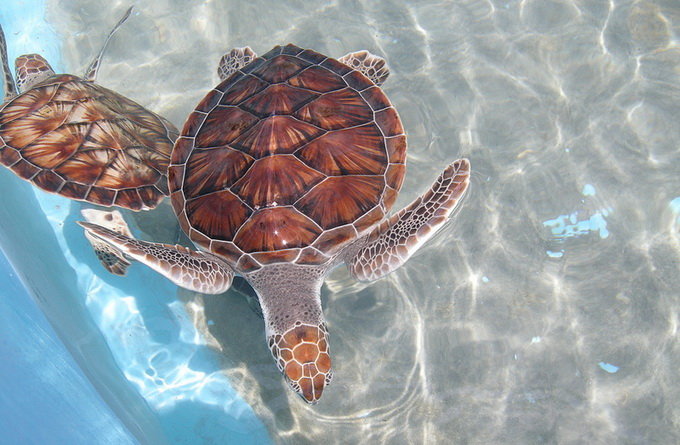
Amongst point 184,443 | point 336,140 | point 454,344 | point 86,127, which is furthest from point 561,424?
point 86,127

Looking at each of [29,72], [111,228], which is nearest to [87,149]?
[111,228]

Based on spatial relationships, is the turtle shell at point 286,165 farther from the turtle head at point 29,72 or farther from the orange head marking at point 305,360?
the turtle head at point 29,72

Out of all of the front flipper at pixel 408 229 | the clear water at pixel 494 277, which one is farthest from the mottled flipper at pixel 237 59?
the front flipper at pixel 408 229

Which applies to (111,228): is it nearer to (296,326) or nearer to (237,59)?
(237,59)

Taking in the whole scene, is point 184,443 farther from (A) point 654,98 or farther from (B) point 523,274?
(A) point 654,98

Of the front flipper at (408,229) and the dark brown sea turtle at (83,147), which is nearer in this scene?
the front flipper at (408,229)

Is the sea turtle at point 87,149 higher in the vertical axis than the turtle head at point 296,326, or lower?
higher

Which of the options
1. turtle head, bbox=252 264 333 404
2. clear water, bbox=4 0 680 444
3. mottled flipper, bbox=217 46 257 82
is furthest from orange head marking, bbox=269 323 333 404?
mottled flipper, bbox=217 46 257 82
